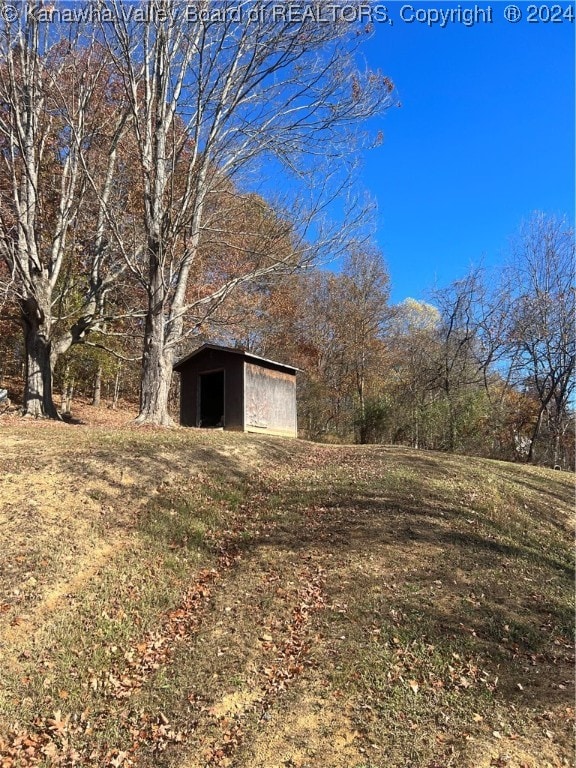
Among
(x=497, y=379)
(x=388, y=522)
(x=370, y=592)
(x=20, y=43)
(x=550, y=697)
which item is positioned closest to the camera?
(x=550, y=697)

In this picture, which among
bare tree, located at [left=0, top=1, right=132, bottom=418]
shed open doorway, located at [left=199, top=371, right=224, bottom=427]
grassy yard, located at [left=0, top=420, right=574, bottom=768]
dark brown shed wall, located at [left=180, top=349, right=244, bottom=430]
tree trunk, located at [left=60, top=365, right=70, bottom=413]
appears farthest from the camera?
tree trunk, located at [left=60, top=365, right=70, bottom=413]

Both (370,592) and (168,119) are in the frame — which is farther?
(168,119)

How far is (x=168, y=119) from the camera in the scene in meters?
13.4

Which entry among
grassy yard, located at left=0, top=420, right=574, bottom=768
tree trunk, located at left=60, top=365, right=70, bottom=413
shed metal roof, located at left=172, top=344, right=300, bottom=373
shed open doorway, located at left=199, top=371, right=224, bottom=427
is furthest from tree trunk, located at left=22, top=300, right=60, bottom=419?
tree trunk, located at left=60, top=365, right=70, bottom=413

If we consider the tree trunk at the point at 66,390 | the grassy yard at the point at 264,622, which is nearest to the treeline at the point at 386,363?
the tree trunk at the point at 66,390

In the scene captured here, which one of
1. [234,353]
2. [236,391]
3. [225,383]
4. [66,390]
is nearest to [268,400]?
[236,391]

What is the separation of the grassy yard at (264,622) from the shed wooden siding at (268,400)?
27.0ft

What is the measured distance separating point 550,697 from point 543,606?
5.84ft

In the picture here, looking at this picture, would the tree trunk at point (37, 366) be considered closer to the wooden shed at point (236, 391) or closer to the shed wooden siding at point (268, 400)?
the wooden shed at point (236, 391)

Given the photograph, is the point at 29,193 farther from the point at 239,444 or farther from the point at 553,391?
the point at 553,391

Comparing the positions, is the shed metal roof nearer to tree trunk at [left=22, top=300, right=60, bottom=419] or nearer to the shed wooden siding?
the shed wooden siding

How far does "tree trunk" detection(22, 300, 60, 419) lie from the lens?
13.6 metres

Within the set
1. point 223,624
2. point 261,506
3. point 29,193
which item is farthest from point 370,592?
point 29,193

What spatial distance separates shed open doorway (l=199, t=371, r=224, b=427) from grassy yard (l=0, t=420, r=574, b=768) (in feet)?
36.4
